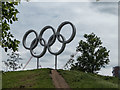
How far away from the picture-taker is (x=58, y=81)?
22.4 meters

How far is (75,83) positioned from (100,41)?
1020 inches

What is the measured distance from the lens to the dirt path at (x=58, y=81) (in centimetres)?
2066

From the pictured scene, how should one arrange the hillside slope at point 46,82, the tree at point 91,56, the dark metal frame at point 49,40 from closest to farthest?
the hillside slope at point 46,82 < the dark metal frame at point 49,40 < the tree at point 91,56

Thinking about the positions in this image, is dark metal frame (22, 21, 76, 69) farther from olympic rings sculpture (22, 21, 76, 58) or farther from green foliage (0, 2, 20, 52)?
green foliage (0, 2, 20, 52)

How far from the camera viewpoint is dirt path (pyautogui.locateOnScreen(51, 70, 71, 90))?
20.7 m

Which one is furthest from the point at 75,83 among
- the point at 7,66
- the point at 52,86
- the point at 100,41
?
the point at 7,66

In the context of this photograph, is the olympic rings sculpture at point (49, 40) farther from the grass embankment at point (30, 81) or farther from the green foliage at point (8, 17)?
the green foliage at point (8, 17)

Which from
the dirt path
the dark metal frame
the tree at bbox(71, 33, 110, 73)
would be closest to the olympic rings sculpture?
the dark metal frame

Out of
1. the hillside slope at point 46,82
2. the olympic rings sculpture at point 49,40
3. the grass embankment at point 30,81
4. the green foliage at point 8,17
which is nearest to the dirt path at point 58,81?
the hillside slope at point 46,82

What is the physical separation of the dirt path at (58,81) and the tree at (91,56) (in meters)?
18.7

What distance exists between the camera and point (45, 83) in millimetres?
21172

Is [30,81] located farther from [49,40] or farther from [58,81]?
[49,40]

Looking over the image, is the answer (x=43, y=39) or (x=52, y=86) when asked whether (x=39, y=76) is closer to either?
(x=52, y=86)

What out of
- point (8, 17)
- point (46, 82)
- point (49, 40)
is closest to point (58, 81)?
point (46, 82)
